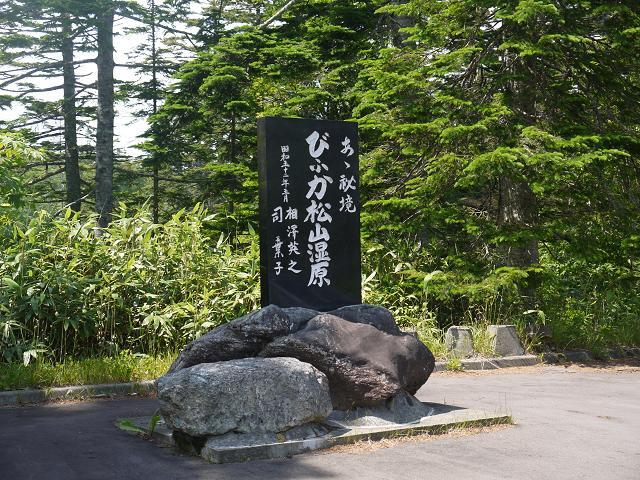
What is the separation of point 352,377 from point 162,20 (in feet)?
68.4

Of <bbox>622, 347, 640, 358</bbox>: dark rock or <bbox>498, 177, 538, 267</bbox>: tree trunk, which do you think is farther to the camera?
<bbox>498, 177, 538, 267</bbox>: tree trunk

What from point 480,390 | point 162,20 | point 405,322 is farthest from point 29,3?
point 480,390

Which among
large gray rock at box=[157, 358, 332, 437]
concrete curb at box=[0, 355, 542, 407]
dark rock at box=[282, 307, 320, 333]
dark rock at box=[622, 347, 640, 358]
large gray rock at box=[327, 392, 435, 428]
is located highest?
dark rock at box=[282, 307, 320, 333]

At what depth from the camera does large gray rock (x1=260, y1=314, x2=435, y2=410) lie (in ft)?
21.4

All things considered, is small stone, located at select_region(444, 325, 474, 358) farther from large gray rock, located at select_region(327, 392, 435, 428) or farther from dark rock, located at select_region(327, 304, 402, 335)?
large gray rock, located at select_region(327, 392, 435, 428)

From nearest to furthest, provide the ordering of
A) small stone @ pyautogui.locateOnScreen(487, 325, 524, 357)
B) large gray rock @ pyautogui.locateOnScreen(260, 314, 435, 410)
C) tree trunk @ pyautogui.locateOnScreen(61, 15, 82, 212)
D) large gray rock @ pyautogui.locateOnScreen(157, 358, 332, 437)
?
large gray rock @ pyautogui.locateOnScreen(157, 358, 332, 437)
large gray rock @ pyautogui.locateOnScreen(260, 314, 435, 410)
small stone @ pyautogui.locateOnScreen(487, 325, 524, 357)
tree trunk @ pyautogui.locateOnScreen(61, 15, 82, 212)

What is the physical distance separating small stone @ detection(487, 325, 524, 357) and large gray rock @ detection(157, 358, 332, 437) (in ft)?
19.3

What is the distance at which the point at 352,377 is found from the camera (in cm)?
659

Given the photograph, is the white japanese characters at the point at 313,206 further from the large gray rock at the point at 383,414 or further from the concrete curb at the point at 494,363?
the concrete curb at the point at 494,363

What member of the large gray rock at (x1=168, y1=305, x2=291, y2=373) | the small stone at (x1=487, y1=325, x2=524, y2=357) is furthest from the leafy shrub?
the small stone at (x1=487, y1=325, x2=524, y2=357)

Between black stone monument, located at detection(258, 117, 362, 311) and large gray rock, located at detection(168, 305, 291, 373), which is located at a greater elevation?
black stone monument, located at detection(258, 117, 362, 311)

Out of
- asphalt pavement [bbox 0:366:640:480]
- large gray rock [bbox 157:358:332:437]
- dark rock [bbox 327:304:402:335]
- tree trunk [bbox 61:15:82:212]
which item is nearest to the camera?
asphalt pavement [bbox 0:366:640:480]

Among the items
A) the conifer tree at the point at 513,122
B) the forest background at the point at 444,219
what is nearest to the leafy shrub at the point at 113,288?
the forest background at the point at 444,219

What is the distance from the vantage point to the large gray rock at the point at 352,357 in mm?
6535
